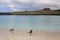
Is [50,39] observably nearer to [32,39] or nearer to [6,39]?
[32,39]

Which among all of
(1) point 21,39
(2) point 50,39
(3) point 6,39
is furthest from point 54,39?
(3) point 6,39

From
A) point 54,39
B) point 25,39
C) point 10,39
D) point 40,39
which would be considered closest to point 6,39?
point 10,39

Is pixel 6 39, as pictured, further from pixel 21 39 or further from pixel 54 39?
pixel 54 39

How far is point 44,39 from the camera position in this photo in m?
10.2

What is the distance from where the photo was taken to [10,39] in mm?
10164

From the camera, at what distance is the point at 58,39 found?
1012cm

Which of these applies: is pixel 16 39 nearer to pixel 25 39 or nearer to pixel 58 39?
pixel 25 39

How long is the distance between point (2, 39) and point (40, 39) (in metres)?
2.04

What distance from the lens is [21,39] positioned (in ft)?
33.0

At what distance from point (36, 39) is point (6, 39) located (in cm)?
162

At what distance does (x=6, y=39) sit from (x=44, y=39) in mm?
2058

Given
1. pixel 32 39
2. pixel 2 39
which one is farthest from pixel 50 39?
pixel 2 39

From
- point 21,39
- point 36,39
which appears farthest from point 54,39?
point 21,39

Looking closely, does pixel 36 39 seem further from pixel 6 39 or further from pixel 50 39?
pixel 6 39
